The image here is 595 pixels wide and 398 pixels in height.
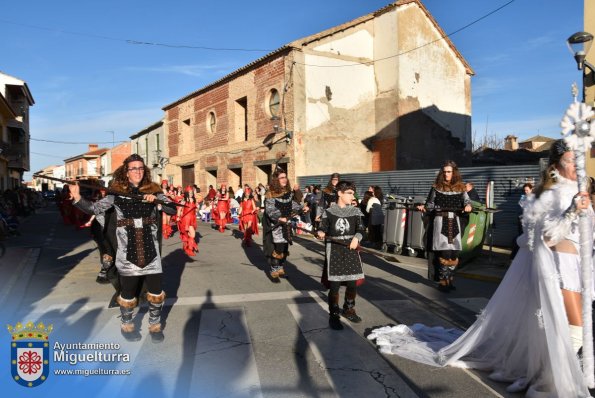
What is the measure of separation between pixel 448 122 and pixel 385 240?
15.4 m

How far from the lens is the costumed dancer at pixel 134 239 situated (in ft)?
14.9

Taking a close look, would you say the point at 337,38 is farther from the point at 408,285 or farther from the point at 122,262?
the point at 122,262

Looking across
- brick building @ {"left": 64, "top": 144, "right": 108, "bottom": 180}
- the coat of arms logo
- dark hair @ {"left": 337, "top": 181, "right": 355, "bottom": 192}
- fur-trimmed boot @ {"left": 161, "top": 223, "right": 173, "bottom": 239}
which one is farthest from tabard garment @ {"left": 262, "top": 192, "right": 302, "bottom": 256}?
brick building @ {"left": 64, "top": 144, "right": 108, "bottom": 180}

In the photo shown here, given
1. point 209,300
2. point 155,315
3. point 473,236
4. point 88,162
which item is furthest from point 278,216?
point 88,162

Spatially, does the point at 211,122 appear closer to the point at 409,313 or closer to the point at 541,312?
the point at 409,313

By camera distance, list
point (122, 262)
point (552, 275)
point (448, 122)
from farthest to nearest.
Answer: point (448, 122), point (122, 262), point (552, 275)

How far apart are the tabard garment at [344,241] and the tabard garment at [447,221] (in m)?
2.45

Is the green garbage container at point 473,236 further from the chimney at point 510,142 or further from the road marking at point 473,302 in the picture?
the chimney at point 510,142

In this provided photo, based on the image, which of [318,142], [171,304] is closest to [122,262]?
[171,304]

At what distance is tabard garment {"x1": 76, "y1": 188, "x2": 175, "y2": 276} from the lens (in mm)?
4547

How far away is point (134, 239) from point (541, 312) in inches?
150

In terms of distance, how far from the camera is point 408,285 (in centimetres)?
741

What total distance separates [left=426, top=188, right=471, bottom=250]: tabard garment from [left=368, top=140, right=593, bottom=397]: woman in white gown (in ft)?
10.5

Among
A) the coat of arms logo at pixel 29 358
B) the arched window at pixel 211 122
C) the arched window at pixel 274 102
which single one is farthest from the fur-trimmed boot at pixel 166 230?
the arched window at pixel 211 122
